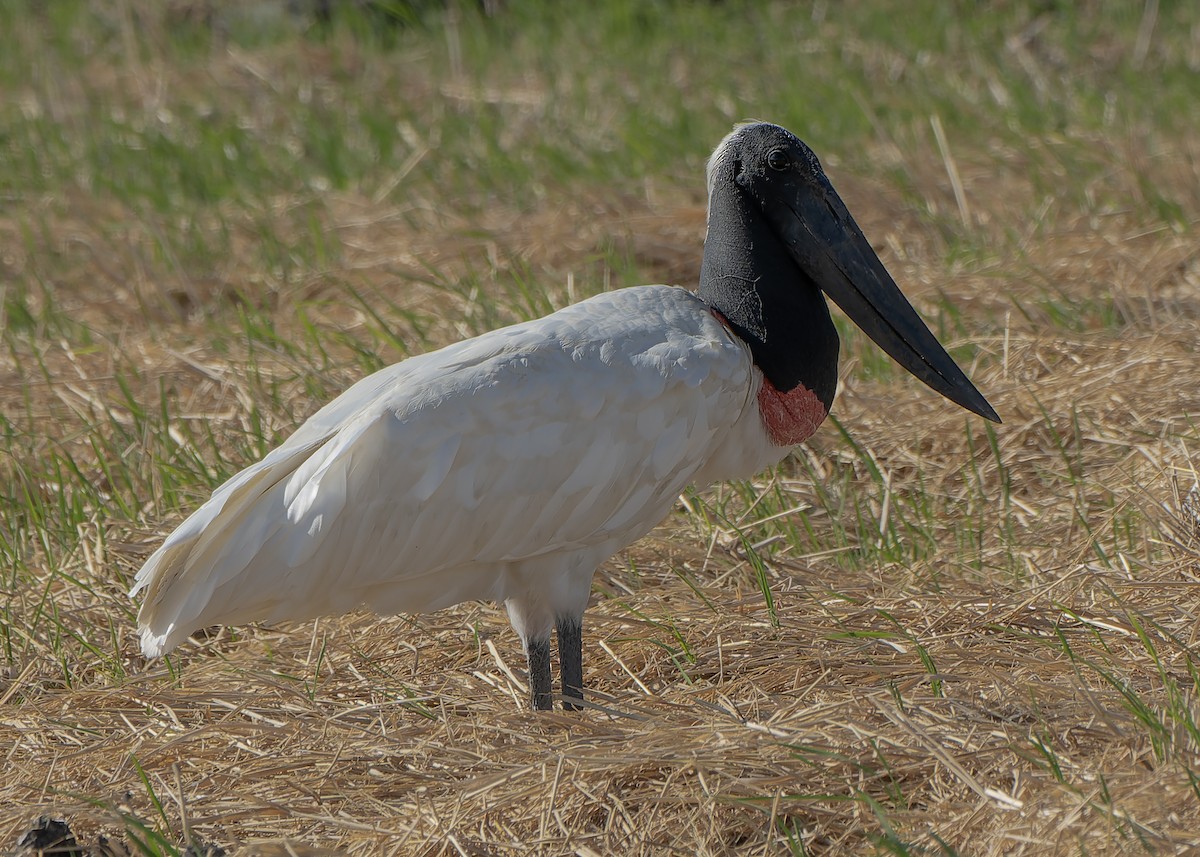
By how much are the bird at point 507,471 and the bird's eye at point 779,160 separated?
29cm

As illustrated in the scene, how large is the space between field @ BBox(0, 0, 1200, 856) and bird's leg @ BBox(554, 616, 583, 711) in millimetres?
145

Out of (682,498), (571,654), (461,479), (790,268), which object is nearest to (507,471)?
(461,479)

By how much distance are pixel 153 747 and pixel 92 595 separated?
101 centimetres

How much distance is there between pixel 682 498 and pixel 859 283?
101 cm

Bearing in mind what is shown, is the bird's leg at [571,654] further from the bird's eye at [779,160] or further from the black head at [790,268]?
the bird's eye at [779,160]

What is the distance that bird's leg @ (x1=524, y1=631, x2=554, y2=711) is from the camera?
361cm

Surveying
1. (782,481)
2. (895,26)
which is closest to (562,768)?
(782,481)

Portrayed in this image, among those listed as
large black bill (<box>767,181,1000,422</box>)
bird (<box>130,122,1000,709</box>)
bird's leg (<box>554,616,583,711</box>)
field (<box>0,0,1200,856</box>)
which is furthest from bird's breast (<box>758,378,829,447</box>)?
bird's leg (<box>554,616,583,711</box>)

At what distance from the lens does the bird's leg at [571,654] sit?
362cm

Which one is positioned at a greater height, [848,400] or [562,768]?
[562,768]

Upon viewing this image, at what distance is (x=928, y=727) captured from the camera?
2986 millimetres

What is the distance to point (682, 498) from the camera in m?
4.68

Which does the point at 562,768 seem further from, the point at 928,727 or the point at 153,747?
the point at 153,747

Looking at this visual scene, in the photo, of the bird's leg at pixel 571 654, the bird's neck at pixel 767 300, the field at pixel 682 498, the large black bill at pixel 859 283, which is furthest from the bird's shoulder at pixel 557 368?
the field at pixel 682 498
